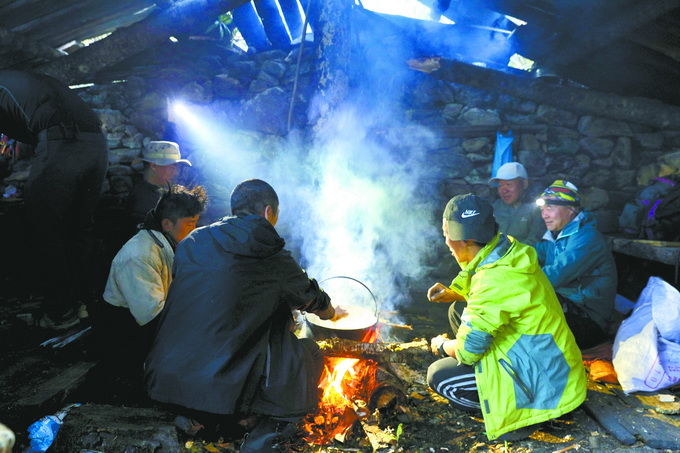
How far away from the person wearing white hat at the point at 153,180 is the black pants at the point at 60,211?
0.72 meters

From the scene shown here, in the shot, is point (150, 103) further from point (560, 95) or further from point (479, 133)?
point (560, 95)

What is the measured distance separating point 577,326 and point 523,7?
5335 mm

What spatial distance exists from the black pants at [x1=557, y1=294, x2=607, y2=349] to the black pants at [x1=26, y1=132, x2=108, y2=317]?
20.0 ft

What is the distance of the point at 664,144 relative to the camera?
7949mm

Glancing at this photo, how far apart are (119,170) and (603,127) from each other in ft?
31.7

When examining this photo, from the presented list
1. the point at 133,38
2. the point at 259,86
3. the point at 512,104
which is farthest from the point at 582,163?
the point at 133,38

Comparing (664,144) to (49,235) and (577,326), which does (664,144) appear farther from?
(49,235)

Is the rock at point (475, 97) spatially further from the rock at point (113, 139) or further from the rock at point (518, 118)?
the rock at point (113, 139)

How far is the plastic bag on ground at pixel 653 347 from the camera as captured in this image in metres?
3.78

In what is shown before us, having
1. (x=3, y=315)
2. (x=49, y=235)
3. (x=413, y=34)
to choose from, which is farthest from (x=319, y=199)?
(x=3, y=315)

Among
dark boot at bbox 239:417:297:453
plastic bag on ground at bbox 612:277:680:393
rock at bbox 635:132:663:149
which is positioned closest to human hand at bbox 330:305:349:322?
dark boot at bbox 239:417:297:453

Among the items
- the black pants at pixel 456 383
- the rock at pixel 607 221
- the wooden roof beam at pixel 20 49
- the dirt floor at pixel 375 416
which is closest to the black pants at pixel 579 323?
the dirt floor at pixel 375 416

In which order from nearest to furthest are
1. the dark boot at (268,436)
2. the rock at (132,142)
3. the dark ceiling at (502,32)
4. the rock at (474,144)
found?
the dark boot at (268,436) < the dark ceiling at (502,32) < the rock at (132,142) < the rock at (474,144)

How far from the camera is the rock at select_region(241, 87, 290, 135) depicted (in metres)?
8.09
